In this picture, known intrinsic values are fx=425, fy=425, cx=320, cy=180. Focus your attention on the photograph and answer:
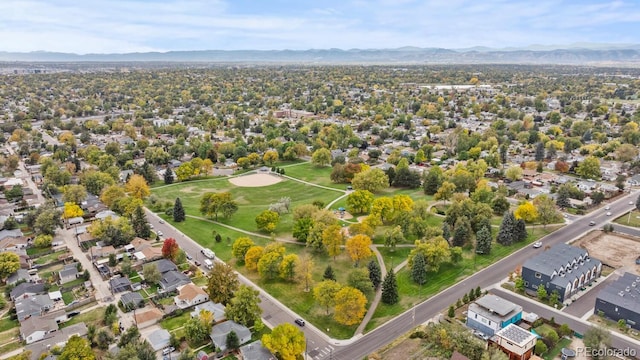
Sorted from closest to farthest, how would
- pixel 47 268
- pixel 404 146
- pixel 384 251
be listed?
pixel 47 268 < pixel 384 251 < pixel 404 146

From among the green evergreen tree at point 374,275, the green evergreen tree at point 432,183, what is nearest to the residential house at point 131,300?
the green evergreen tree at point 374,275

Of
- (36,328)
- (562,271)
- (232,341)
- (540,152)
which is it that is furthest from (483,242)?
(540,152)

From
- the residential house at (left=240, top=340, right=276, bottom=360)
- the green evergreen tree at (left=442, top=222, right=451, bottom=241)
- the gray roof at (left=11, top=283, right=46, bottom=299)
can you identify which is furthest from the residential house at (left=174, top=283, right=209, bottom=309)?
the green evergreen tree at (left=442, top=222, right=451, bottom=241)

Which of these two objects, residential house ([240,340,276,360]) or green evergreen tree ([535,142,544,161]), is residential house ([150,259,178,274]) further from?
green evergreen tree ([535,142,544,161])

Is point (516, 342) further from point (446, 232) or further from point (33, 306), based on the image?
point (33, 306)

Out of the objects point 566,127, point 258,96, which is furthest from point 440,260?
point 258,96

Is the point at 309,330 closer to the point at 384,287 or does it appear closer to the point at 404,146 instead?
the point at 384,287
